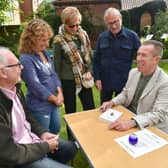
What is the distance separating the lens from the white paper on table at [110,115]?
8.64 ft

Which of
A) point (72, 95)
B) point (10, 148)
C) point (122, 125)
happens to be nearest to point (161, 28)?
point (72, 95)

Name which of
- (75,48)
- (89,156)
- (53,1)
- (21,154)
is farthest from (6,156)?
(53,1)

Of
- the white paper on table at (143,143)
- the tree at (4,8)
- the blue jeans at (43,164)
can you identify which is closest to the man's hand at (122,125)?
the white paper on table at (143,143)

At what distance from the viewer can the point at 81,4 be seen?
1426 centimetres

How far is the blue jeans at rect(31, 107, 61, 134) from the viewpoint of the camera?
299 centimetres

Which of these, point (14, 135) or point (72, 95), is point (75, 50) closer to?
point (72, 95)

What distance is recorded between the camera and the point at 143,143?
2121 millimetres

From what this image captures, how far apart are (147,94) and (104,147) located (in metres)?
0.80

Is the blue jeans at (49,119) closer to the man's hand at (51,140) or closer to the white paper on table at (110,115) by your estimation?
the man's hand at (51,140)

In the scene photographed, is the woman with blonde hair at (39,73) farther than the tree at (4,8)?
No

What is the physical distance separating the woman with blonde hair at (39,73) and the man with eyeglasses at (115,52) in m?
0.95

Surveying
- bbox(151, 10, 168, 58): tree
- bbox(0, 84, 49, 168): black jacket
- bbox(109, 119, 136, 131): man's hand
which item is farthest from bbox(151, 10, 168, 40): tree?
bbox(0, 84, 49, 168): black jacket

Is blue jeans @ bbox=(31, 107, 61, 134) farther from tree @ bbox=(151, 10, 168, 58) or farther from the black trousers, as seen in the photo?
tree @ bbox=(151, 10, 168, 58)

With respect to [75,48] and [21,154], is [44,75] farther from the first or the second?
[21,154]
